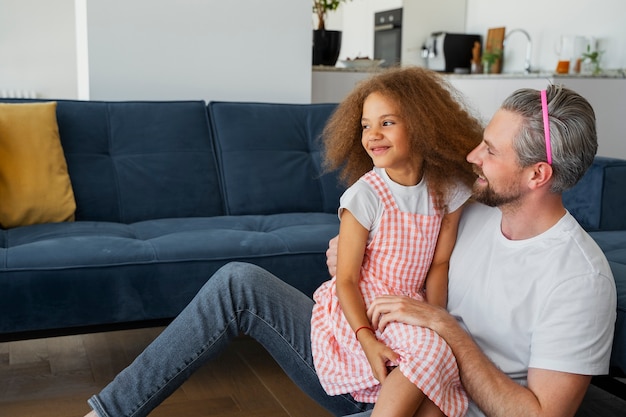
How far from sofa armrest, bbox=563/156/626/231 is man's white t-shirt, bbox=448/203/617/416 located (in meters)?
1.27

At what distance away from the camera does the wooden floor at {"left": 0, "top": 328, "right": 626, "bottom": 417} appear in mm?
2361

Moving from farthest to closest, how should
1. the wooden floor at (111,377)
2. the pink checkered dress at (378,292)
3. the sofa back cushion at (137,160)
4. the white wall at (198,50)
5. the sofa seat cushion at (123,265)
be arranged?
the white wall at (198,50)
the sofa back cushion at (137,160)
the wooden floor at (111,377)
the sofa seat cushion at (123,265)
the pink checkered dress at (378,292)

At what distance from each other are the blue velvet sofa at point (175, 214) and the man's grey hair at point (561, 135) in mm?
488

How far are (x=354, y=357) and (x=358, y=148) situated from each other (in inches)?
20.2

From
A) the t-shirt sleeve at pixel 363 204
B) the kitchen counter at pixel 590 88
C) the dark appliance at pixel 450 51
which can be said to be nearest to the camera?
the t-shirt sleeve at pixel 363 204

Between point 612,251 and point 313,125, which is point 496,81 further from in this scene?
point 612,251

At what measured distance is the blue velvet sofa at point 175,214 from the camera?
7.45ft

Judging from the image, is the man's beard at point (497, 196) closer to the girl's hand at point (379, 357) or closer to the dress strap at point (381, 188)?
the dress strap at point (381, 188)

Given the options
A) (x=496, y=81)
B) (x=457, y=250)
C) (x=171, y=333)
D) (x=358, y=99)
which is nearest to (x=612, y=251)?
(x=457, y=250)

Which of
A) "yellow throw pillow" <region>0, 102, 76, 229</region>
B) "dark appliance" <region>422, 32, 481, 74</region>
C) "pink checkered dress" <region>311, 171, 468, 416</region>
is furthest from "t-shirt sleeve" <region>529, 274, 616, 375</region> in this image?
"dark appliance" <region>422, 32, 481, 74</region>

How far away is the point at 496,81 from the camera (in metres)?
5.86

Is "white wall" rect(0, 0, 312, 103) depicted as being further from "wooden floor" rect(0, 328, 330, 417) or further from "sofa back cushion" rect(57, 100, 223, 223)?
"wooden floor" rect(0, 328, 330, 417)

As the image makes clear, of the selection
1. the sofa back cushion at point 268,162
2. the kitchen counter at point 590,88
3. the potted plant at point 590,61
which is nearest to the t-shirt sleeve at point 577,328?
the sofa back cushion at point 268,162

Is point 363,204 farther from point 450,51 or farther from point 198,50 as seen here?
→ point 450,51
